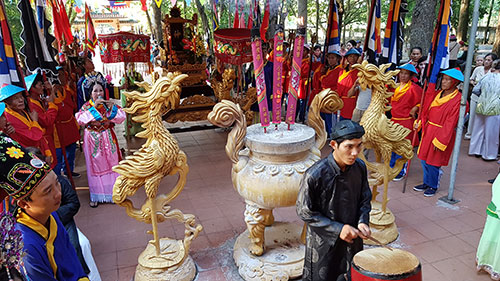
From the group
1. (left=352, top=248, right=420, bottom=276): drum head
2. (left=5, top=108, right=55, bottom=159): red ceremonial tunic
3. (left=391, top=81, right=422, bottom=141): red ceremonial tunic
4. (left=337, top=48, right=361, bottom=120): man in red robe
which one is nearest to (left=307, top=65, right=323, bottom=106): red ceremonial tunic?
(left=337, top=48, right=361, bottom=120): man in red robe

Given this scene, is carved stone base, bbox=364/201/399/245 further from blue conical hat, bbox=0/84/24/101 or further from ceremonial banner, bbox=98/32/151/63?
ceremonial banner, bbox=98/32/151/63

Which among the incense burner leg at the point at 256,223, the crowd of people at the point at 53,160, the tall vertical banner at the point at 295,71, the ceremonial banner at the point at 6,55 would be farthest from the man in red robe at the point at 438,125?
the ceremonial banner at the point at 6,55

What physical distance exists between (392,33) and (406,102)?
1479 millimetres

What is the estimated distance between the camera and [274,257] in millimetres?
3168

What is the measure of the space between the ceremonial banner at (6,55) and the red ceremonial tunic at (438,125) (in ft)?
16.2

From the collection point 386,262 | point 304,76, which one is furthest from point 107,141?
point 304,76

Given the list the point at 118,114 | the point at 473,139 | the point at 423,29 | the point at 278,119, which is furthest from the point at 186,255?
the point at 423,29

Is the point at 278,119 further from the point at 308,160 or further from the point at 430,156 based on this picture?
the point at 430,156

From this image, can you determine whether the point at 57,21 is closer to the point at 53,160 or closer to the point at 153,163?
the point at 53,160

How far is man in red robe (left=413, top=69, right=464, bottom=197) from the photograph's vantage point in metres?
4.28

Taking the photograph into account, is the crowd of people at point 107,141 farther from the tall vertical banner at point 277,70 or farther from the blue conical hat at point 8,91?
the tall vertical banner at point 277,70

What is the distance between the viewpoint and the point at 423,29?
8.15 metres

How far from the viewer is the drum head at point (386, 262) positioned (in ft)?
5.52

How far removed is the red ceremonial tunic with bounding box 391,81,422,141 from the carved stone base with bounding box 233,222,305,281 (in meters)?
2.62
